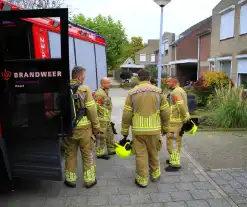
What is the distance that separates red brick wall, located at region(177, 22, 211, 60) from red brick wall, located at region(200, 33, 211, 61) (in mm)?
2608

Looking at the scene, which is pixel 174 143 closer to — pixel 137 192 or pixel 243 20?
pixel 137 192

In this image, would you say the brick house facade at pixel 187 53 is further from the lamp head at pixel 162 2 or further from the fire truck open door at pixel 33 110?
the fire truck open door at pixel 33 110

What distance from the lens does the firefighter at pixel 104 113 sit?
5270mm

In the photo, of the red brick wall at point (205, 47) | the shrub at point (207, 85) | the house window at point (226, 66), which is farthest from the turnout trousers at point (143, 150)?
the red brick wall at point (205, 47)

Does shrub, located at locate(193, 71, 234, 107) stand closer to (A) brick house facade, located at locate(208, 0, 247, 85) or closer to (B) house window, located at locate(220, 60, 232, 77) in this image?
(A) brick house facade, located at locate(208, 0, 247, 85)

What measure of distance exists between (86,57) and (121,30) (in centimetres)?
2606

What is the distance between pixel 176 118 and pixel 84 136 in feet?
5.68

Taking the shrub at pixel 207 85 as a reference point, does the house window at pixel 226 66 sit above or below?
above

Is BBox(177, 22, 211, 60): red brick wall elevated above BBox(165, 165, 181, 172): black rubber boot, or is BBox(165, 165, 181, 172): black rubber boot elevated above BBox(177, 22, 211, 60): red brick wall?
BBox(177, 22, 211, 60): red brick wall

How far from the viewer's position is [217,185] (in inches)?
166

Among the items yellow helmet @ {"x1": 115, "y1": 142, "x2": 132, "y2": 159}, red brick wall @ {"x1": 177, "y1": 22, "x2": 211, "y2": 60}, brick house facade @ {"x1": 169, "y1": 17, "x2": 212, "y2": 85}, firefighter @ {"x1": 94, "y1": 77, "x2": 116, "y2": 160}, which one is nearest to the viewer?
yellow helmet @ {"x1": 115, "y1": 142, "x2": 132, "y2": 159}

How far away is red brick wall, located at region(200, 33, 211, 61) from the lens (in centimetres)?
1973

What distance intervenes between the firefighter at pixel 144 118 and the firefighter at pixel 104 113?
3.96 ft

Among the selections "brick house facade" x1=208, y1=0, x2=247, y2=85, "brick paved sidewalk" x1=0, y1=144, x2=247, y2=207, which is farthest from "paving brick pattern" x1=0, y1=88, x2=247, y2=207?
"brick house facade" x1=208, y1=0, x2=247, y2=85
